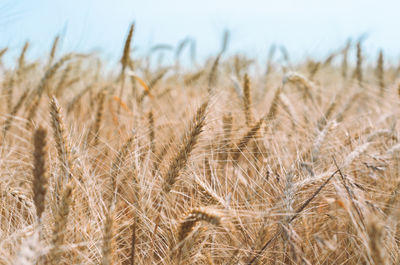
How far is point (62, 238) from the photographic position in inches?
28.2

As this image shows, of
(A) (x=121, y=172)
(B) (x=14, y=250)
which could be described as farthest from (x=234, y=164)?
(B) (x=14, y=250)

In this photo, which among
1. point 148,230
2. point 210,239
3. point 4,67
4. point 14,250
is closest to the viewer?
point 14,250

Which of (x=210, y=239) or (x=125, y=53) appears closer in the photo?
(x=210, y=239)

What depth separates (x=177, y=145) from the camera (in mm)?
1104

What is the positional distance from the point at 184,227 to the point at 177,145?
0.35 metres

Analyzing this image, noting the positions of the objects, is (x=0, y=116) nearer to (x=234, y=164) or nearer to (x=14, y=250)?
(x=14, y=250)

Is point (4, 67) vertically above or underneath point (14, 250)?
above

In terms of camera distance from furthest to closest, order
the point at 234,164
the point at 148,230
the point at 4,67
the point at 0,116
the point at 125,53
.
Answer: the point at 4,67
the point at 125,53
the point at 0,116
the point at 234,164
the point at 148,230

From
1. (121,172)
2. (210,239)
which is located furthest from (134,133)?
(210,239)

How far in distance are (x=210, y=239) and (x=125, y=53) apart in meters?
1.04

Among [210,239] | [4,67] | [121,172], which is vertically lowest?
[210,239]

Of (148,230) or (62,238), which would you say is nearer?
(62,238)

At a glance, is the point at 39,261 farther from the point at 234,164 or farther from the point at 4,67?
the point at 4,67

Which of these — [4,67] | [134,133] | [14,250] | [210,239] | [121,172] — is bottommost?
[210,239]
